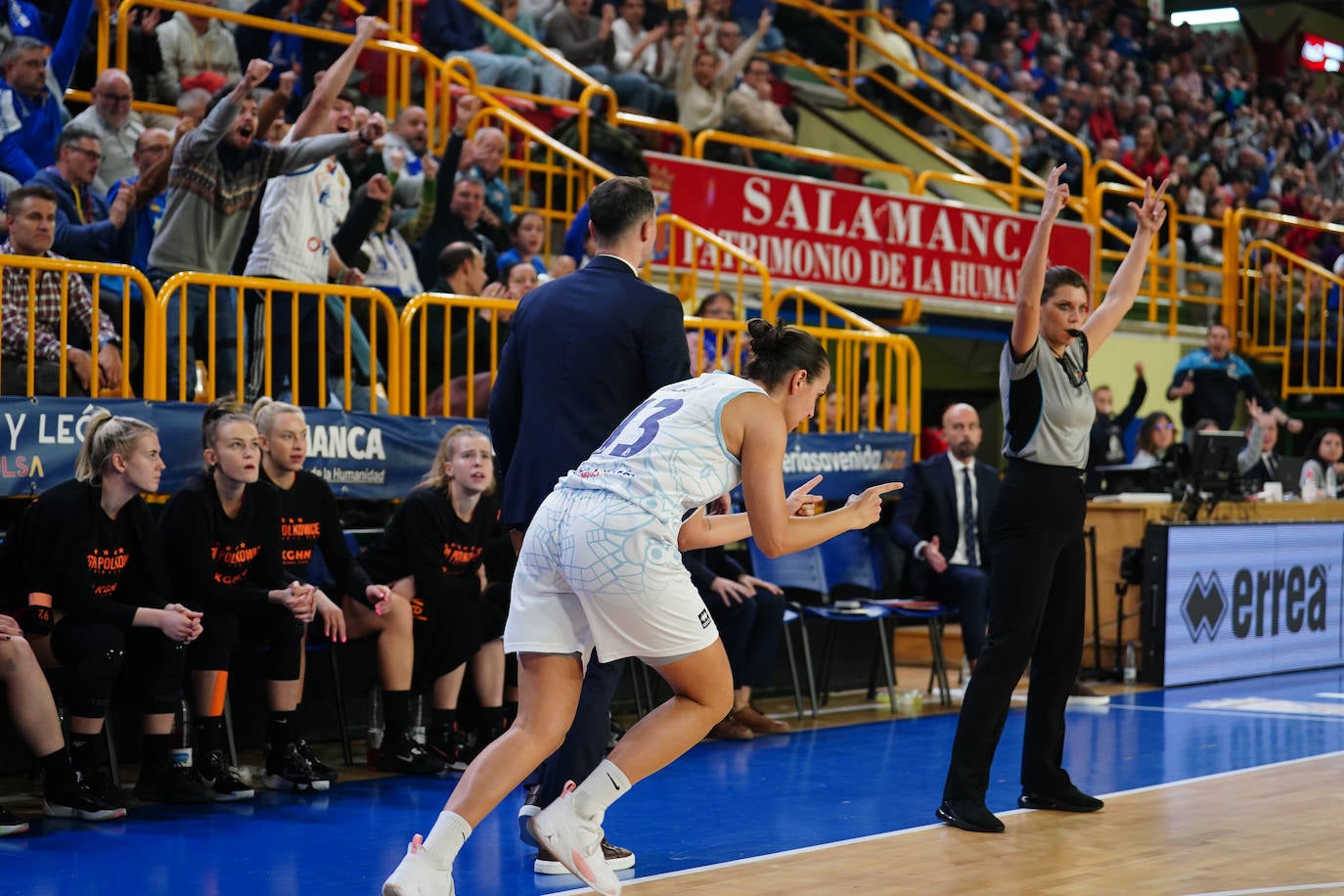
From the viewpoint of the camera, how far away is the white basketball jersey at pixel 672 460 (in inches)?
160

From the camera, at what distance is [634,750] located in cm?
425

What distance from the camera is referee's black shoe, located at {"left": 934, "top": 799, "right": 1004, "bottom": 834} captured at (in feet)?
18.4

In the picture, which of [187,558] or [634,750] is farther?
[187,558]

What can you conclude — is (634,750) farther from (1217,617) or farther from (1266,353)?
(1266,353)

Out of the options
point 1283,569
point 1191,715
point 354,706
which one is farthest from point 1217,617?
point 354,706

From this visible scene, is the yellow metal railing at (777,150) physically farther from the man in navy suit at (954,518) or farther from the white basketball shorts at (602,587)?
the white basketball shorts at (602,587)

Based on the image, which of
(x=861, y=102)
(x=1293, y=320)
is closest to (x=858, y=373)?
(x=861, y=102)

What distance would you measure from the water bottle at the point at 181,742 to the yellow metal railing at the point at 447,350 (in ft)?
6.90

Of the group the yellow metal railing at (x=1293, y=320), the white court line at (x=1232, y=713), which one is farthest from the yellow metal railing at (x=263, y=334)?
the yellow metal railing at (x=1293, y=320)

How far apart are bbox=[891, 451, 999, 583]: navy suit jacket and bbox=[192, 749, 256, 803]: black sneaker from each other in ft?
13.9

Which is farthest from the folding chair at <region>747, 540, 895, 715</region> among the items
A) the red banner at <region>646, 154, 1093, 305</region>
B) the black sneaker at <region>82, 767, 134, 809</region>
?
Answer: the black sneaker at <region>82, 767, 134, 809</region>

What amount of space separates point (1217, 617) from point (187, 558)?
22.2 feet

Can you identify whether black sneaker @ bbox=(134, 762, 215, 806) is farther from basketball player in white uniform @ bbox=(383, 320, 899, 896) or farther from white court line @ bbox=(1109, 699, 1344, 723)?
white court line @ bbox=(1109, 699, 1344, 723)

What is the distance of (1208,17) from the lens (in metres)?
27.2
